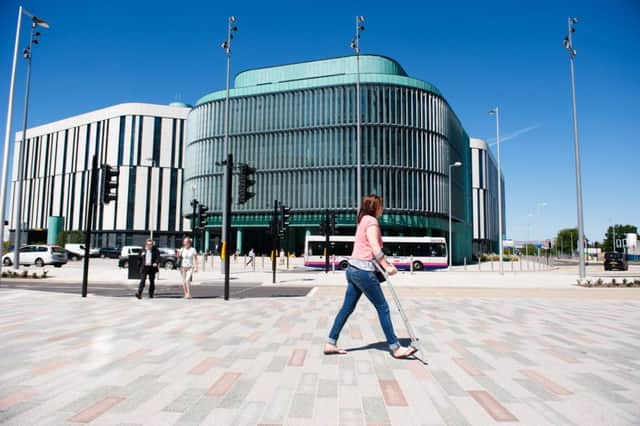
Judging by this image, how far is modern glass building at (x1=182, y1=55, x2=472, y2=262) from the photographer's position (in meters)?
51.4

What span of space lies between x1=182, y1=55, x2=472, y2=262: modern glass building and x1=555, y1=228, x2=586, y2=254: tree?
6186cm

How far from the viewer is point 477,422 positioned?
295 cm

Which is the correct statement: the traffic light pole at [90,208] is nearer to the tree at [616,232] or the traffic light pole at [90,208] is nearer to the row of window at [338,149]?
the row of window at [338,149]

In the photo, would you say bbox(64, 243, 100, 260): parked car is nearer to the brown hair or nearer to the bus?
the bus

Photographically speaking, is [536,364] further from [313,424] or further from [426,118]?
[426,118]

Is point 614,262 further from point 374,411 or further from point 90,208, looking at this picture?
point 374,411

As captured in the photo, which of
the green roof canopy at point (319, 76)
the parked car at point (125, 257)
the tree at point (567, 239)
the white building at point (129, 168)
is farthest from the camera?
the tree at point (567, 239)

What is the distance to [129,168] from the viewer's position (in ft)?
243

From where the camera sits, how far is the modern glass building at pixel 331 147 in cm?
5141

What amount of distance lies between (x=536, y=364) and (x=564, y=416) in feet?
5.43

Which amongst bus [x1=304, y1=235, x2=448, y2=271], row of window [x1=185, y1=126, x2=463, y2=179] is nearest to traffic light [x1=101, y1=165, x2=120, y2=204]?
bus [x1=304, y1=235, x2=448, y2=271]

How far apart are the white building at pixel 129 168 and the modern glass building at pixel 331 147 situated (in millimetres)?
18298

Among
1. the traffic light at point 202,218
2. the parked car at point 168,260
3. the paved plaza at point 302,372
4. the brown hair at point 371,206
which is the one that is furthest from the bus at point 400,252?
the brown hair at point 371,206

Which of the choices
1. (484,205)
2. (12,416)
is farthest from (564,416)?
(484,205)
